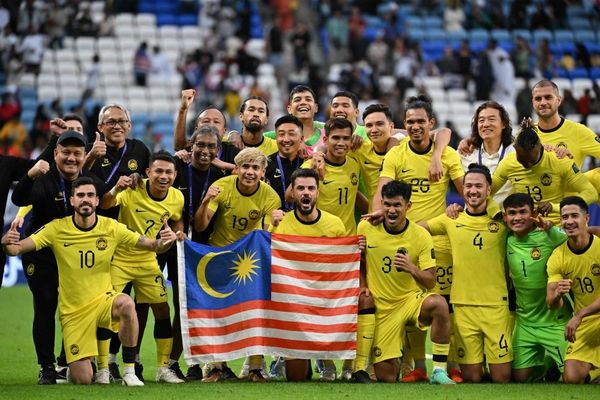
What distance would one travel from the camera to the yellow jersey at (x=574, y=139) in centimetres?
1261

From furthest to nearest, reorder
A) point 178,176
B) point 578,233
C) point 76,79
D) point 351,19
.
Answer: point 351,19 < point 76,79 < point 178,176 < point 578,233

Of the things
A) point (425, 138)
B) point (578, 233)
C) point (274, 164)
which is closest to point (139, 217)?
point (274, 164)

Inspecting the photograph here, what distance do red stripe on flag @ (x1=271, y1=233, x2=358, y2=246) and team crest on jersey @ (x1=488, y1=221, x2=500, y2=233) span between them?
1176mm

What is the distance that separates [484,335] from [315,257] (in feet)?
5.27

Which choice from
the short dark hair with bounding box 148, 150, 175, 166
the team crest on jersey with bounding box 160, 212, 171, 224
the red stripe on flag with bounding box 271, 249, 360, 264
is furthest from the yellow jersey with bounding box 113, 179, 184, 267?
the red stripe on flag with bounding box 271, 249, 360, 264

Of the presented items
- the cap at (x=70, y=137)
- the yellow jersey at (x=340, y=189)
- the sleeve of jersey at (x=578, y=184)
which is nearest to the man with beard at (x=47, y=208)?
the cap at (x=70, y=137)

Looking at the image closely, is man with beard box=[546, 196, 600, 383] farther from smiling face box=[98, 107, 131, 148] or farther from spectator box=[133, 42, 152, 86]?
spectator box=[133, 42, 152, 86]

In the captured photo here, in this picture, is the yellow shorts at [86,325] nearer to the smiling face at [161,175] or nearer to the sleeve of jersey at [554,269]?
the smiling face at [161,175]

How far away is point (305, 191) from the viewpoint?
11.6 metres

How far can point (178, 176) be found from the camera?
12.4m

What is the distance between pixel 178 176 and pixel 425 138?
2.25 m

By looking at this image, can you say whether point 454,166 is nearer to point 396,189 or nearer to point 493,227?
point 493,227

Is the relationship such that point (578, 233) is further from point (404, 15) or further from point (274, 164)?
point (404, 15)

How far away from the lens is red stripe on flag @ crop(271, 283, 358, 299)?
11820mm
